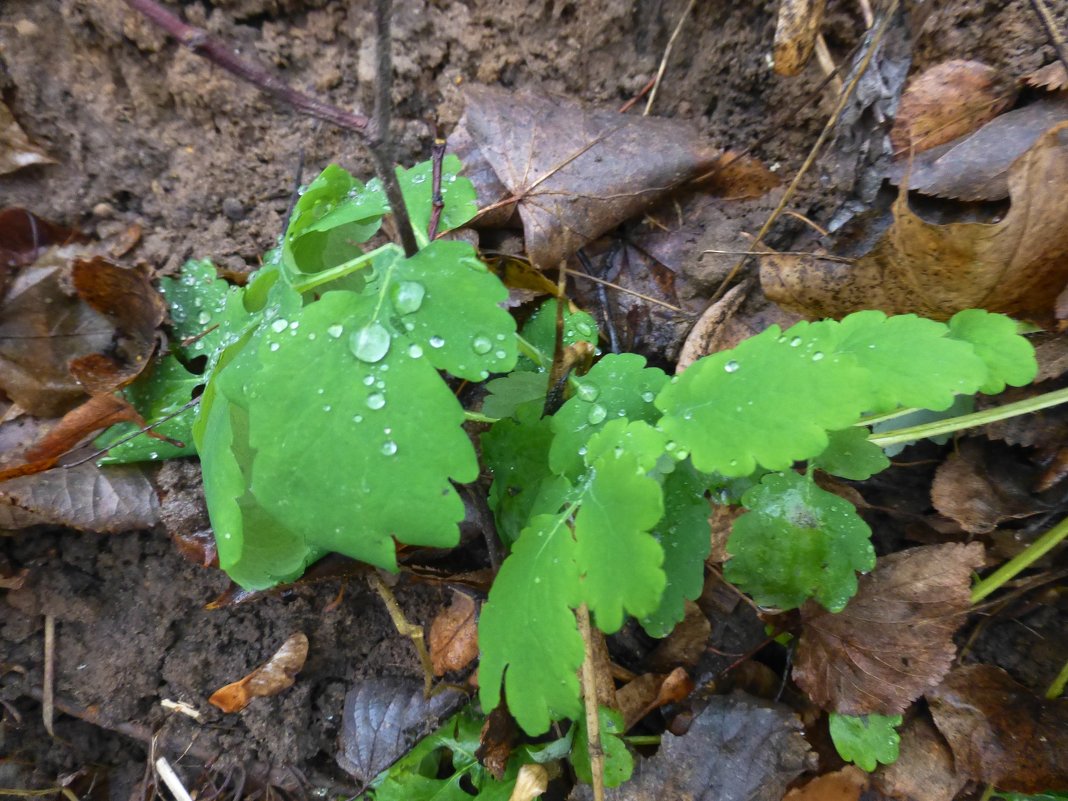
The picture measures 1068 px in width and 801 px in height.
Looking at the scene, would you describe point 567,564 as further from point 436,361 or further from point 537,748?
point 537,748

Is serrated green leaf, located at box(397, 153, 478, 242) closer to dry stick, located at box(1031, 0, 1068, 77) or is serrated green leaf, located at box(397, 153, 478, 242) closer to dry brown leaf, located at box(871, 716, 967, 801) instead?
dry stick, located at box(1031, 0, 1068, 77)

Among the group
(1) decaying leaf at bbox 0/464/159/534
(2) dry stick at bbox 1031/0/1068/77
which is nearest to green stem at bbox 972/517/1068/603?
(2) dry stick at bbox 1031/0/1068/77

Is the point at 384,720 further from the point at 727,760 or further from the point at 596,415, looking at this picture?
the point at 596,415

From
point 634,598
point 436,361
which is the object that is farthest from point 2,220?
point 634,598

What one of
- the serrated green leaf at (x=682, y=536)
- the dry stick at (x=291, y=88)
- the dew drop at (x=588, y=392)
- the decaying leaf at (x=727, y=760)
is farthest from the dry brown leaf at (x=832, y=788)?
the dry stick at (x=291, y=88)

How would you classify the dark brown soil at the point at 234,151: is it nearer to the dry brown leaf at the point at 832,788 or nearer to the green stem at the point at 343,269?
the green stem at the point at 343,269

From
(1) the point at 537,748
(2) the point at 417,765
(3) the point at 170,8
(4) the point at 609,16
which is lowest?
(2) the point at 417,765
